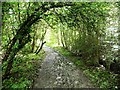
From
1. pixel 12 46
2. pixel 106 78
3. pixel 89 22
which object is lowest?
pixel 106 78

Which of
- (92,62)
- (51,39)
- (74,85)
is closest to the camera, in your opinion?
(74,85)

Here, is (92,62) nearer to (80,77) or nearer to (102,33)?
(102,33)

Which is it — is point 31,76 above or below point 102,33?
below

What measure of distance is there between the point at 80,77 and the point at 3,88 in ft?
14.0

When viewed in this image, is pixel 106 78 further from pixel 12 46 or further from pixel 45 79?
pixel 12 46

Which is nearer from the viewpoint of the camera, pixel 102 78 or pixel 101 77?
pixel 102 78

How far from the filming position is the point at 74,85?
1008 cm

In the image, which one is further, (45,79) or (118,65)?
(118,65)

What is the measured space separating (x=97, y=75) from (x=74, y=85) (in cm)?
249

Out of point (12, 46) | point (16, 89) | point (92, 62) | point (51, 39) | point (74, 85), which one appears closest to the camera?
point (12, 46)

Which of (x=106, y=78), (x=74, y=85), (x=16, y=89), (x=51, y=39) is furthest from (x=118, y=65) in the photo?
(x=51, y=39)

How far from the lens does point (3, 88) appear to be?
9062 mm

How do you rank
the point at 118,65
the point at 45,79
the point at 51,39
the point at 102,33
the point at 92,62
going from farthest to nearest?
the point at 51,39 → the point at 92,62 → the point at 102,33 → the point at 118,65 → the point at 45,79

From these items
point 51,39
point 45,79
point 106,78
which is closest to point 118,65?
point 106,78
